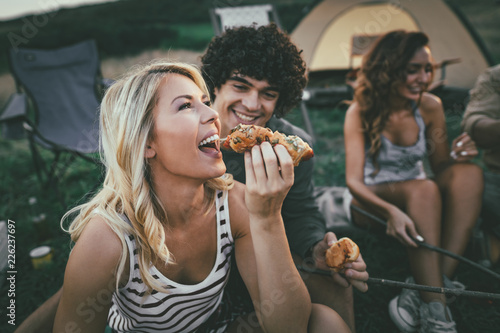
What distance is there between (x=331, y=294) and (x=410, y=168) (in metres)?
1.70

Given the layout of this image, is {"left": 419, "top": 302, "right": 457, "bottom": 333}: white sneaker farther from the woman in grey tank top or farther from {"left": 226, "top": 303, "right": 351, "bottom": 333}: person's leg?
{"left": 226, "top": 303, "right": 351, "bottom": 333}: person's leg

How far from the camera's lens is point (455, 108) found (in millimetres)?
6543

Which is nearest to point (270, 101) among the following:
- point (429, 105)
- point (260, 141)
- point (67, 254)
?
point (260, 141)

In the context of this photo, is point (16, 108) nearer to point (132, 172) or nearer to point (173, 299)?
point (132, 172)

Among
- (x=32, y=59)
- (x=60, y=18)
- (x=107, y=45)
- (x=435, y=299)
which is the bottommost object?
(x=435, y=299)

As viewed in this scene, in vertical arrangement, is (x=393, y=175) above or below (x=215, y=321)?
above

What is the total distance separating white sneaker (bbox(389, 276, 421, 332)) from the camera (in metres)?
2.31

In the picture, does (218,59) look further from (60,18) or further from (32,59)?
(60,18)

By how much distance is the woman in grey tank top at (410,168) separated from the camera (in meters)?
2.37

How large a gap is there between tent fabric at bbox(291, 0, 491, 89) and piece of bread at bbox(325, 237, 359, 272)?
634cm

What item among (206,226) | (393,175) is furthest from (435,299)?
(206,226)

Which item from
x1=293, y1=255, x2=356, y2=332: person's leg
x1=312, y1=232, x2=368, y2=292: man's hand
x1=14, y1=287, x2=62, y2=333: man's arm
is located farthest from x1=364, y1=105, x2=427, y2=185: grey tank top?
x1=14, y1=287, x2=62, y2=333: man's arm

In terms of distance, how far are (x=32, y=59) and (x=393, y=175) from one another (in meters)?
5.79

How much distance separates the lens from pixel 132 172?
1.59 metres
